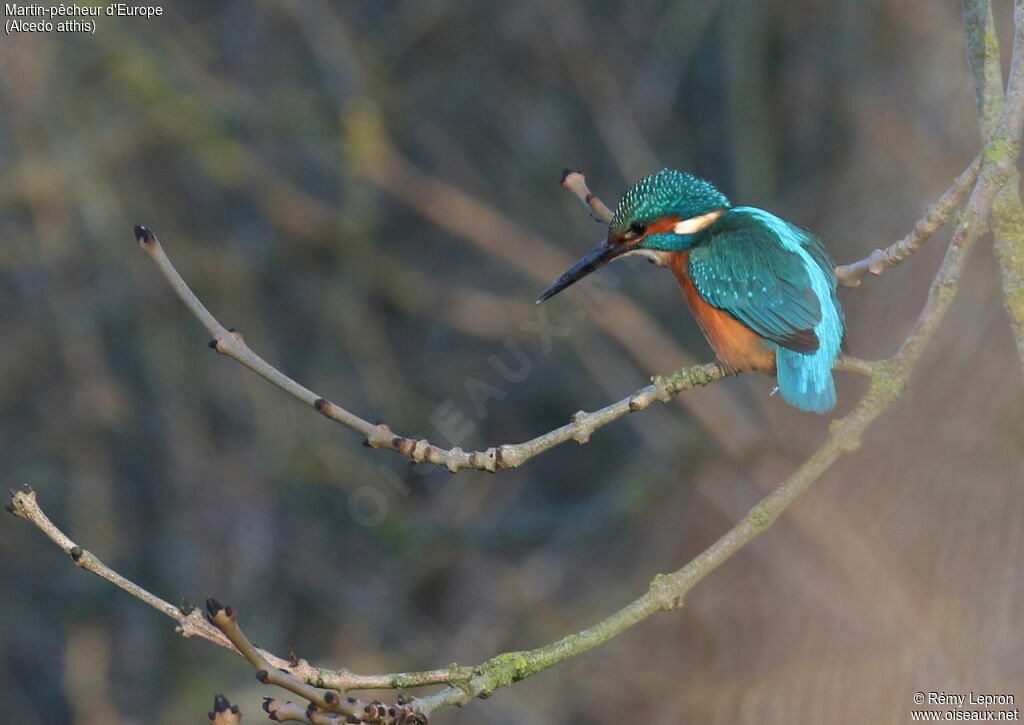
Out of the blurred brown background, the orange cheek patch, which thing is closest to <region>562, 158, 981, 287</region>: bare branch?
the orange cheek patch

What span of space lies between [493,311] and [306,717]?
180 inches

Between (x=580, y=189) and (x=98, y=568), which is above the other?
(x=580, y=189)

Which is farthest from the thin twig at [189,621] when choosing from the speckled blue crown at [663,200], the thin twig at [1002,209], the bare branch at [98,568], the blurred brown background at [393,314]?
the blurred brown background at [393,314]

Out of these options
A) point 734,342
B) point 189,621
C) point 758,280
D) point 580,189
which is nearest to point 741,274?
point 758,280

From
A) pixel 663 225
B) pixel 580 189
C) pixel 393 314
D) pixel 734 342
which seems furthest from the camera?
pixel 393 314

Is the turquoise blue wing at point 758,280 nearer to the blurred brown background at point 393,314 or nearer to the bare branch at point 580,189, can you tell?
the bare branch at point 580,189

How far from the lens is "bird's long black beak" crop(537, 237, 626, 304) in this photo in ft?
9.71

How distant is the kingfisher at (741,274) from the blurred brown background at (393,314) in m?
1.47

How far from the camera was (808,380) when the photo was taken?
2789 millimetres

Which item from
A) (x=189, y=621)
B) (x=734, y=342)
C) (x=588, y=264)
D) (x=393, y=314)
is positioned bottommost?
(x=189, y=621)

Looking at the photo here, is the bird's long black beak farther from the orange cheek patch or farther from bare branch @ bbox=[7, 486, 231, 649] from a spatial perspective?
bare branch @ bbox=[7, 486, 231, 649]

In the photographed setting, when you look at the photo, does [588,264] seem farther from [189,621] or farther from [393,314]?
[393,314]

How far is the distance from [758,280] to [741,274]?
0.16 ft

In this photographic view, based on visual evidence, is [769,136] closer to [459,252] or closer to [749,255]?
[459,252]
